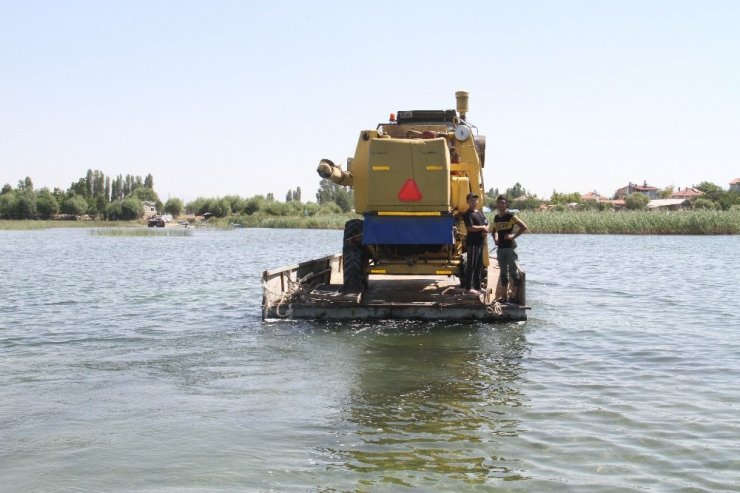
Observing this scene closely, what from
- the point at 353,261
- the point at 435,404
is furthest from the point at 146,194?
the point at 435,404

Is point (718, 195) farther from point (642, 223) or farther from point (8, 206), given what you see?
point (8, 206)

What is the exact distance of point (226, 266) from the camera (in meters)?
30.5

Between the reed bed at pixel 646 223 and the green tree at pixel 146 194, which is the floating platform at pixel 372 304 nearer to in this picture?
the reed bed at pixel 646 223

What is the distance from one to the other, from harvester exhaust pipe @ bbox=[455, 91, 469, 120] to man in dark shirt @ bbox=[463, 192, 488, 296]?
98.3 inches

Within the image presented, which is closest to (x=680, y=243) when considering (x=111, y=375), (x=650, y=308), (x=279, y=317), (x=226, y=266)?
(x=226, y=266)

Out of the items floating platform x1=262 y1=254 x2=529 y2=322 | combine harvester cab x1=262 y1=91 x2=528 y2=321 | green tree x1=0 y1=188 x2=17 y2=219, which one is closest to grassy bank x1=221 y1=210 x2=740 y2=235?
combine harvester cab x1=262 y1=91 x2=528 y2=321

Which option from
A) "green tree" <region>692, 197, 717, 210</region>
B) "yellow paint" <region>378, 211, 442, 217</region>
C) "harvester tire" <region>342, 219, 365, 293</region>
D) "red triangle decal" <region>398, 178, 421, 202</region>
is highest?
"green tree" <region>692, 197, 717, 210</region>

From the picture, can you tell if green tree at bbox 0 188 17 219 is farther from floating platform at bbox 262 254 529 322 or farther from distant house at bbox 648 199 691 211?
floating platform at bbox 262 254 529 322

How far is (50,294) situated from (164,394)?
39.6ft

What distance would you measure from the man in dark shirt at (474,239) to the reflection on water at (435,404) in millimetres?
1295

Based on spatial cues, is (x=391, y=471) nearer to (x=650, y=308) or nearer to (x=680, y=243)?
(x=650, y=308)

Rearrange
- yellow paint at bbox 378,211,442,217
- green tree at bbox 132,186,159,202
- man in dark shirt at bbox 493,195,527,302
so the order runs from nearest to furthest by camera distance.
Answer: yellow paint at bbox 378,211,442,217 < man in dark shirt at bbox 493,195,527,302 < green tree at bbox 132,186,159,202

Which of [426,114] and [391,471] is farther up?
[426,114]

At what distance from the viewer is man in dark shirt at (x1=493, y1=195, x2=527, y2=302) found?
12977 millimetres
